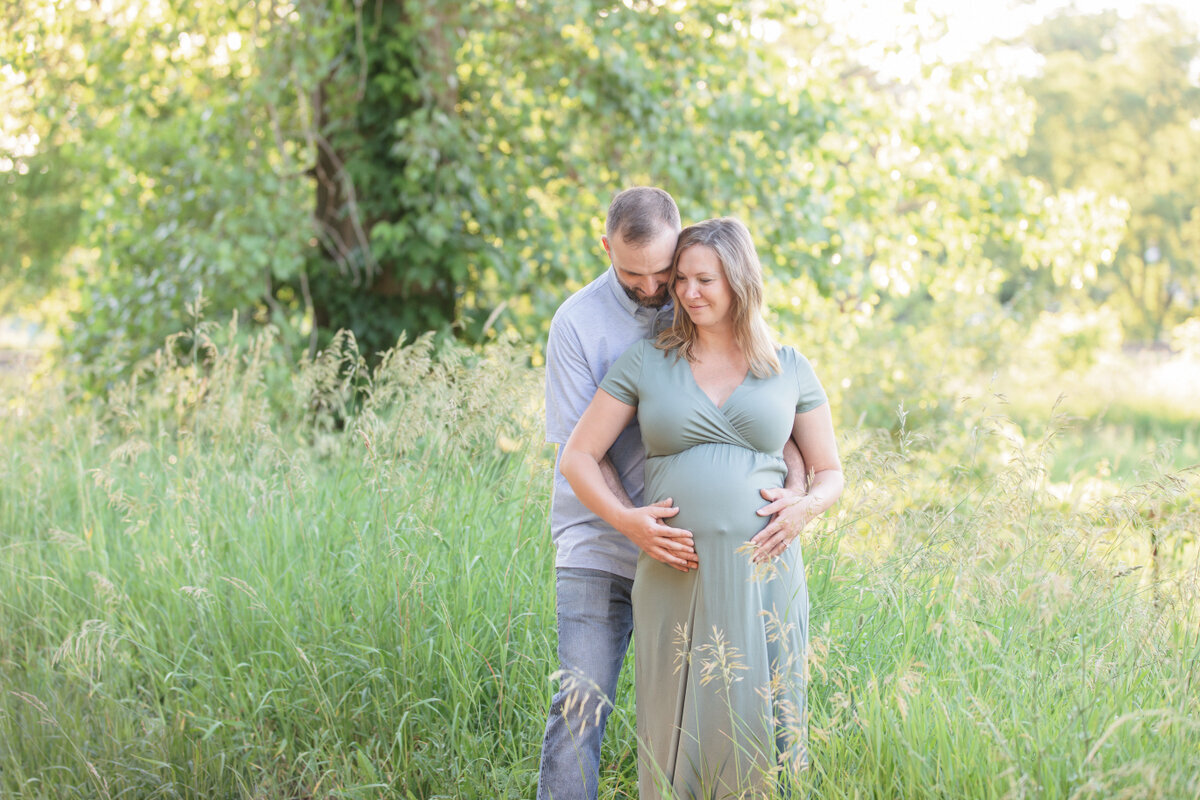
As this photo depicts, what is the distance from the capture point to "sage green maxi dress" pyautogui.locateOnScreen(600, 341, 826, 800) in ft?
8.48

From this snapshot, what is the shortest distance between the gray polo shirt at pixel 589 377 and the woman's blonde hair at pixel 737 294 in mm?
141

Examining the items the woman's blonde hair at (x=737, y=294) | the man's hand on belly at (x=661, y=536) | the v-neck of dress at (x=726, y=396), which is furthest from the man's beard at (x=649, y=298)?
the man's hand on belly at (x=661, y=536)

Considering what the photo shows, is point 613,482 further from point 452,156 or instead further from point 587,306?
point 452,156

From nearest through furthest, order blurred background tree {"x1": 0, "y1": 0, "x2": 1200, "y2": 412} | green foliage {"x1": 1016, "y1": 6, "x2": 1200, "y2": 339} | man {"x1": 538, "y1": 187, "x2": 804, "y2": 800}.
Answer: man {"x1": 538, "y1": 187, "x2": 804, "y2": 800}, blurred background tree {"x1": 0, "y1": 0, "x2": 1200, "y2": 412}, green foliage {"x1": 1016, "y1": 6, "x2": 1200, "y2": 339}

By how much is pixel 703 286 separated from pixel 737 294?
0.10m

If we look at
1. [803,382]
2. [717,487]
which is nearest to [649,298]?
[803,382]

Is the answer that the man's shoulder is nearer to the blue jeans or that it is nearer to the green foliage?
the blue jeans

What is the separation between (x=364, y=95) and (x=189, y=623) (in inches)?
212

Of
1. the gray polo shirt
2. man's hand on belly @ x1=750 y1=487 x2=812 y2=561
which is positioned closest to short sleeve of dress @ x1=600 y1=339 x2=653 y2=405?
the gray polo shirt

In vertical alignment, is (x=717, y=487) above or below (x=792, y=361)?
below

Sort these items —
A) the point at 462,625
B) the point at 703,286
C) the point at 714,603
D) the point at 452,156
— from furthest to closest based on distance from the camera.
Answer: the point at 452,156 → the point at 462,625 → the point at 703,286 → the point at 714,603

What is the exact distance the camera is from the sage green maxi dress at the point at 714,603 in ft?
8.48

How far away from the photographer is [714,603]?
263 cm

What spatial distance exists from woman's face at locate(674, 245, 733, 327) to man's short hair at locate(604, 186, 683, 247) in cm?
11
